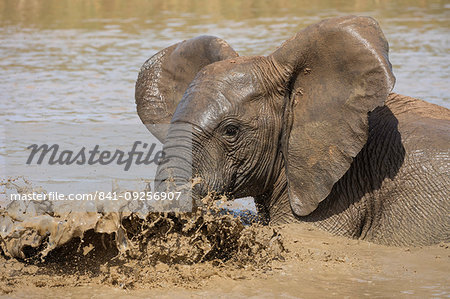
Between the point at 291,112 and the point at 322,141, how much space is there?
13.0 inches

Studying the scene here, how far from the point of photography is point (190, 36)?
68.7 ft

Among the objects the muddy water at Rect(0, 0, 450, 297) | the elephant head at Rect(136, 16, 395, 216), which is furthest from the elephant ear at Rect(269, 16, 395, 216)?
the muddy water at Rect(0, 0, 450, 297)

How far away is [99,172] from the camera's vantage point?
9930mm

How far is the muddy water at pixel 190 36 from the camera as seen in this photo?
5695mm

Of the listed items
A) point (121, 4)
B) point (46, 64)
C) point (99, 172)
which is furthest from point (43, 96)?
point (121, 4)

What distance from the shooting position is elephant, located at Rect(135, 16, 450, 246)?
596 cm

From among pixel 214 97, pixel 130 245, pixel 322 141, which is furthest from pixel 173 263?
pixel 322 141

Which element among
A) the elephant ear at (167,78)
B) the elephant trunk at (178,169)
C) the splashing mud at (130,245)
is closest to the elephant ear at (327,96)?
the splashing mud at (130,245)

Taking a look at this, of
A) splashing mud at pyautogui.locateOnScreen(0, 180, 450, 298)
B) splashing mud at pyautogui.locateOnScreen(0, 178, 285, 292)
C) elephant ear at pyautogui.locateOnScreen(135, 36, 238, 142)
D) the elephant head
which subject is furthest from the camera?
elephant ear at pyautogui.locateOnScreen(135, 36, 238, 142)

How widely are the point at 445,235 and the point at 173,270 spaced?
85.3 inches

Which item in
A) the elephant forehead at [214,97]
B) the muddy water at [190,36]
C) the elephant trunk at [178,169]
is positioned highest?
the elephant forehead at [214,97]

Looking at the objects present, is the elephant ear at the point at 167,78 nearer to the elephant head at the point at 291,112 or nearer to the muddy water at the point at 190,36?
the elephant head at the point at 291,112

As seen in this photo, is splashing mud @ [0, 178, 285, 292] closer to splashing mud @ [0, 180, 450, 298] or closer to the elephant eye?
splashing mud @ [0, 180, 450, 298]

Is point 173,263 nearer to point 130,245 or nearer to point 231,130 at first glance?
point 130,245
